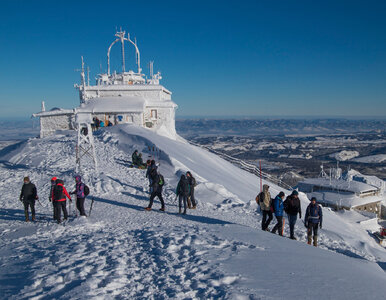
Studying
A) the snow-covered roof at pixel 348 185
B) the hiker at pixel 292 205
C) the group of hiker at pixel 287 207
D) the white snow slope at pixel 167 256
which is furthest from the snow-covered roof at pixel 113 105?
the snow-covered roof at pixel 348 185

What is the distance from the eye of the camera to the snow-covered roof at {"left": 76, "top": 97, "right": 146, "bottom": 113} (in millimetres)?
27156

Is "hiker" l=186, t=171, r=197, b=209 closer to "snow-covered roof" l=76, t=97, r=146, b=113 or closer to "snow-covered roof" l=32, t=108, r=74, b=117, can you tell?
"snow-covered roof" l=76, t=97, r=146, b=113

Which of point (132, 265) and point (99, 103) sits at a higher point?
point (99, 103)

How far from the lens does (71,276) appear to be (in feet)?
17.3

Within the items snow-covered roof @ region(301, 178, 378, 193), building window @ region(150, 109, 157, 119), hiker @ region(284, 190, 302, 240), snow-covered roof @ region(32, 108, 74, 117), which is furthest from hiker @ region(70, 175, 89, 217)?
snow-covered roof @ region(301, 178, 378, 193)

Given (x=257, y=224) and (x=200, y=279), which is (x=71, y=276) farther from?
(x=257, y=224)

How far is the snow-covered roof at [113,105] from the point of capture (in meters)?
27.2

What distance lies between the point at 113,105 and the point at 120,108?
103cm

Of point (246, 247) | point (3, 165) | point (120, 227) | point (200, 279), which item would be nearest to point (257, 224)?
point (246, 247)

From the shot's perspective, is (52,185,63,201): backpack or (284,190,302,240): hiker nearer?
(284,190,302,240): hiker

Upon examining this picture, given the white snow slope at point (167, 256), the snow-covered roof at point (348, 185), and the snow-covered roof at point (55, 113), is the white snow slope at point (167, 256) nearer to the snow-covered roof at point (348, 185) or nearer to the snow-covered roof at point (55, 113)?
the snow-covered roof at point (55, 113)

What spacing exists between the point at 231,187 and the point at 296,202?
725 centimetres

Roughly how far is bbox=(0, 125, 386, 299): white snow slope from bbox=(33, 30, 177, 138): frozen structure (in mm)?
15070

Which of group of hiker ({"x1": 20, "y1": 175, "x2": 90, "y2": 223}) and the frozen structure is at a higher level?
the frozen structure
